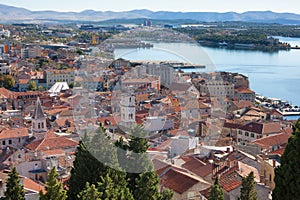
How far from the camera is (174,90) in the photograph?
2.77m

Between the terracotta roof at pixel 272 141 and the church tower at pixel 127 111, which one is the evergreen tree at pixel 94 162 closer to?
the church tower at pixel 127 111

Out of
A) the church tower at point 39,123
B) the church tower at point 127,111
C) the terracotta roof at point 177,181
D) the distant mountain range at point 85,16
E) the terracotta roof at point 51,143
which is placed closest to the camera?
the church tower at point 127,111

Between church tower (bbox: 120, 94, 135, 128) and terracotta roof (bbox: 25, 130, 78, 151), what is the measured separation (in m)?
3.19

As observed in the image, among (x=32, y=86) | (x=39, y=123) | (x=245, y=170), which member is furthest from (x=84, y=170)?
(x=32, y=86)

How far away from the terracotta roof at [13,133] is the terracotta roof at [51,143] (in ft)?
1.37

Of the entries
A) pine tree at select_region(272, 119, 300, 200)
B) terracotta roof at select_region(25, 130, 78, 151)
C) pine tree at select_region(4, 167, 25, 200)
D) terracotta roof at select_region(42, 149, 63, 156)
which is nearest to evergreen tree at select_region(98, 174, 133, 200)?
pine tree at select_region(4, 167, 25, 200)

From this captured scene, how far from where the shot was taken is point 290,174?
2.89 metres

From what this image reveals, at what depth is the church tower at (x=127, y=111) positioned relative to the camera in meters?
2.23

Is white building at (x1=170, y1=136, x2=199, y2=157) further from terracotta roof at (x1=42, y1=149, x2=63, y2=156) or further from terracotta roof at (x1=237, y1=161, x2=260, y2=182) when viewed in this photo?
terracotta roof at (x1=42, y1=149, x2=63, y2=156)

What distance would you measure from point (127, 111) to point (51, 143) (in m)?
3.38

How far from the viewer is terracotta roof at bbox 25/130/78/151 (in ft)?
17.7

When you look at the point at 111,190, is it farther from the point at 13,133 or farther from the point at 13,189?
the point at 13,133

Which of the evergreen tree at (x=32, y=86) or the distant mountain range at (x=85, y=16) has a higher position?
the distant mountain range at (x=85, y=16)

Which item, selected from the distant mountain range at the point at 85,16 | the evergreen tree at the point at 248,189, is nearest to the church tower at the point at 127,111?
the evergreen tree at the point at 248,189
